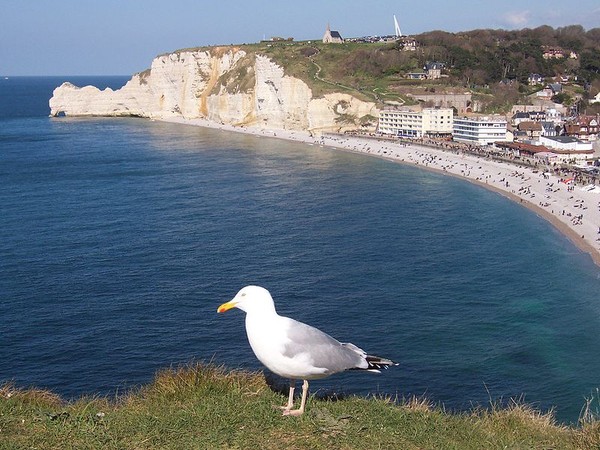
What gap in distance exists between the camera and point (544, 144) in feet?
251

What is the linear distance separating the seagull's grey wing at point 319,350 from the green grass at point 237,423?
563mm

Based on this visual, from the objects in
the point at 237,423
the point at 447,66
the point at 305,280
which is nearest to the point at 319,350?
the point at 237,423

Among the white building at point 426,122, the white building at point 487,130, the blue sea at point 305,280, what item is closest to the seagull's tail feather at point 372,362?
the blue sea at point 305,280

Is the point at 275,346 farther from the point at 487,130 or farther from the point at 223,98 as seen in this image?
the point at 223,98

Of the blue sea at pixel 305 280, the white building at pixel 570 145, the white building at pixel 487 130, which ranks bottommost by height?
the blue sea at pixel 305 280

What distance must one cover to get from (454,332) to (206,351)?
987 centimetres

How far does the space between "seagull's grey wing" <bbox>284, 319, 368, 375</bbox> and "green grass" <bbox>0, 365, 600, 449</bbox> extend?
0.56m

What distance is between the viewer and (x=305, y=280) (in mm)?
33062

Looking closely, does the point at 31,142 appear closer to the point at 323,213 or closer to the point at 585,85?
the point at 323,213

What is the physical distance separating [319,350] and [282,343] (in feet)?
1.84

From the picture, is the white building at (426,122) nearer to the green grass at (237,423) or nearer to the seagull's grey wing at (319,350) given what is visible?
the green grass at (237,423)

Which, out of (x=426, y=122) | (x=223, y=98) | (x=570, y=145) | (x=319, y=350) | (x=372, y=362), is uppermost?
(x=223, y=98)

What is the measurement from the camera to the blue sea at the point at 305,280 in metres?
23.1

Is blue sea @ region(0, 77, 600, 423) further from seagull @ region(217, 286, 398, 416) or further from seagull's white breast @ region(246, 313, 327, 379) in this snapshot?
seagull's white breast @ region(246, 313, 327, 379)
